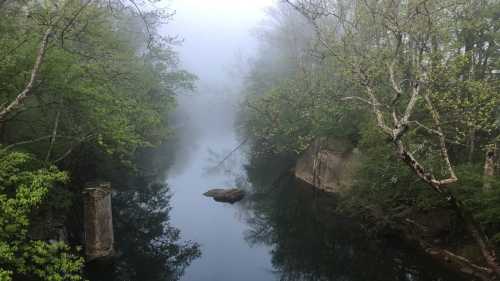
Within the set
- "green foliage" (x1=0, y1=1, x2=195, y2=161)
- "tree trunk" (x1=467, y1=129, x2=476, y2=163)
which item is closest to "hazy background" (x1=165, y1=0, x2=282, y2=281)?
"green foliage" (x1=0, y1=1, x2=195, y2=161)

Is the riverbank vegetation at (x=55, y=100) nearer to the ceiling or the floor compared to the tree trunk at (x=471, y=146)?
nearer to the ceiling

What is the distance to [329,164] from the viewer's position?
93.8 feet

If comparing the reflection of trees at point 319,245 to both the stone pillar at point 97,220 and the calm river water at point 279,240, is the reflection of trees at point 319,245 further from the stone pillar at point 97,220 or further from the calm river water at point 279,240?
the stone pillar at point 97,220

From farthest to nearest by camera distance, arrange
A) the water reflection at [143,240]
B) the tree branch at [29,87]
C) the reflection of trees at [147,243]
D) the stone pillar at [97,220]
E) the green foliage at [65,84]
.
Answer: the reflection of trees at [147,243]
the water reflection at [143,240]
the stone pillar at [97,220]
the green foliage at [65,84]
the tree branch at [29,87]

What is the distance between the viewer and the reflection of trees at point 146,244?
16.9 m

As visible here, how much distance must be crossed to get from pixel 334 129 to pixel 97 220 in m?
16.5

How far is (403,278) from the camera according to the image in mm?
16016

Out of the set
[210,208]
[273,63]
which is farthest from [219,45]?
[210,208]

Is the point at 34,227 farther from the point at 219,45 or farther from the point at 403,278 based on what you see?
the point at 219,45

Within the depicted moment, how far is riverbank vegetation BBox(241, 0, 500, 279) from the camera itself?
12.4m

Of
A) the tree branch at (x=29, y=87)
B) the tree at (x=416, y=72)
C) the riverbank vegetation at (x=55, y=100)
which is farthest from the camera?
the riverbank vegetation at (x=55, y=100)

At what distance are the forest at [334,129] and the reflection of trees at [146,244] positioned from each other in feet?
0.32

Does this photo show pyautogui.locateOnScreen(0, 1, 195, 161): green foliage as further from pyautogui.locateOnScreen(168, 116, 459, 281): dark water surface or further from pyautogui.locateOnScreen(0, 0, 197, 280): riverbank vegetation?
pyautogui.locateOnScreen(168, 116, 459, 281): dark water surface

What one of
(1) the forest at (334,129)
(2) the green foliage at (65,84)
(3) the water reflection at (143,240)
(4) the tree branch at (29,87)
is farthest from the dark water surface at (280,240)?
(4) the tree branch at (29,87)
